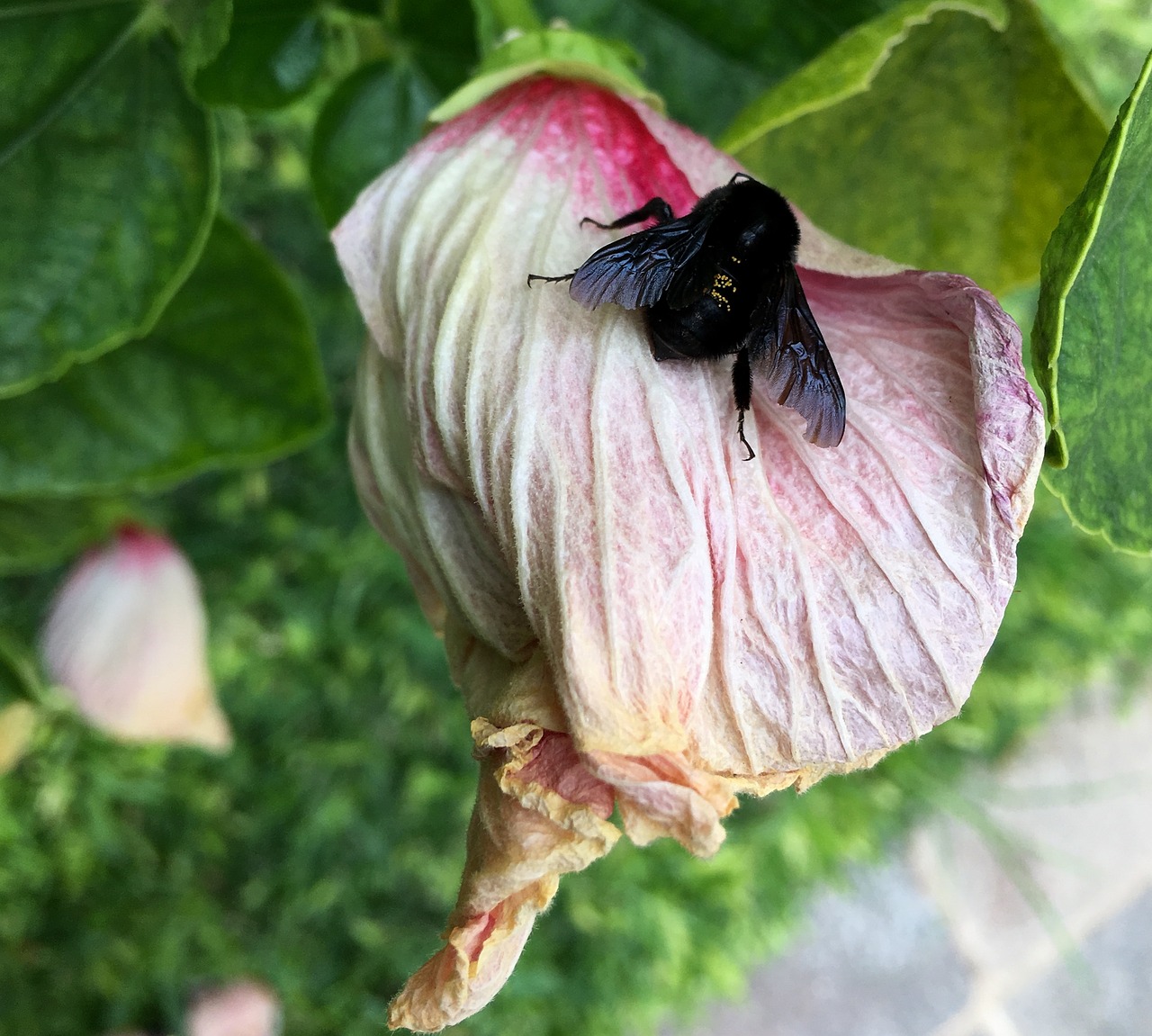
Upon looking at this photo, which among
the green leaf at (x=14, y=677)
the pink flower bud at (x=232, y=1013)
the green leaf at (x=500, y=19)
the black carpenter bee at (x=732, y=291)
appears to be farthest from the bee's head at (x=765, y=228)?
the pink flower bud at (x=232, y=1013)

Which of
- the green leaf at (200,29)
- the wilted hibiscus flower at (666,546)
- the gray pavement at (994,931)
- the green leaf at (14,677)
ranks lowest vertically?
the gray pavement at (994,931)

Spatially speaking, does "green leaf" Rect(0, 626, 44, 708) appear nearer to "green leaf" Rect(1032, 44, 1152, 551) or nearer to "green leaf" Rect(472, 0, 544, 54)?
"green leaf" Rect(472, 0, 544, 54)

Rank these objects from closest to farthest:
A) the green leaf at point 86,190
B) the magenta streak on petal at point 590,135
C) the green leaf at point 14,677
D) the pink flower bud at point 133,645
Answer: the magenta streak on petal at point 590,135, the green leaf at point 86,190, the green leaf at point 14,677, the pink flower bud at point 133,645

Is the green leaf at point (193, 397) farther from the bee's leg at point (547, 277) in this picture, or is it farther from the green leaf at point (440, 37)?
the bee's leg at point (547, 277)

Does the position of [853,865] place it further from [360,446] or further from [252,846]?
[360,446]

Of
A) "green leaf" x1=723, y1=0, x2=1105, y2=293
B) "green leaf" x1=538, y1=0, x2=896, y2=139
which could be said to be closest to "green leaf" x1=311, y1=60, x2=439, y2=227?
"green leaf" x1=538, y1=0, x2=896, y2=139

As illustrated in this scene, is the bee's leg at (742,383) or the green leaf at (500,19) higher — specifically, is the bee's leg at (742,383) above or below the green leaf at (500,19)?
below

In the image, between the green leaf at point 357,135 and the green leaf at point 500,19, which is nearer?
the green leaf at point 500,19

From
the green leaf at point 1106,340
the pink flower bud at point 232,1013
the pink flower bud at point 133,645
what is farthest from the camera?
the pink flower bud at point 232,1013
